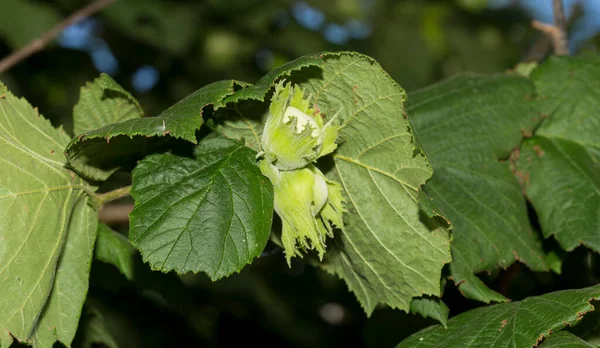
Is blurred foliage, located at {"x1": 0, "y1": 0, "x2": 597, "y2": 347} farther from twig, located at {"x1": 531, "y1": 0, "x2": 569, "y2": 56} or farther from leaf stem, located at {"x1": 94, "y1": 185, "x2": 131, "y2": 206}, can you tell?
leaf stem, located at {"x1": 94, "y1": 185, "x2": 131, "y2": 206}

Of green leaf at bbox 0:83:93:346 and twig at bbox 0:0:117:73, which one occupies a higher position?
twig at bbox 0:0:117:73

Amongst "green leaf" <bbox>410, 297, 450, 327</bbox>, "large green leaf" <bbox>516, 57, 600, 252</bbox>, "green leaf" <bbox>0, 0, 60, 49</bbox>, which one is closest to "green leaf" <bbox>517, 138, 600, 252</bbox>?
"large green leaf" <bbox>516, 57, 600, 252</bbox>

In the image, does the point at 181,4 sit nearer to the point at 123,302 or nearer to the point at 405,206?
the point at 123,302

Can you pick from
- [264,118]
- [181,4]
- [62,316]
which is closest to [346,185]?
[264,118]

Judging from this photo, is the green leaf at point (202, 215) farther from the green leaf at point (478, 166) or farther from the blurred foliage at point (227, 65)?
the blurred foliage at point (227, 65)

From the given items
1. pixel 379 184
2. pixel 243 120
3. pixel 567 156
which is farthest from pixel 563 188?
pixel 243 120

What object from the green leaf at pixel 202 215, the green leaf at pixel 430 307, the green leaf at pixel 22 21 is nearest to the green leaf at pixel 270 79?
the green leaf at pixel 202 215
